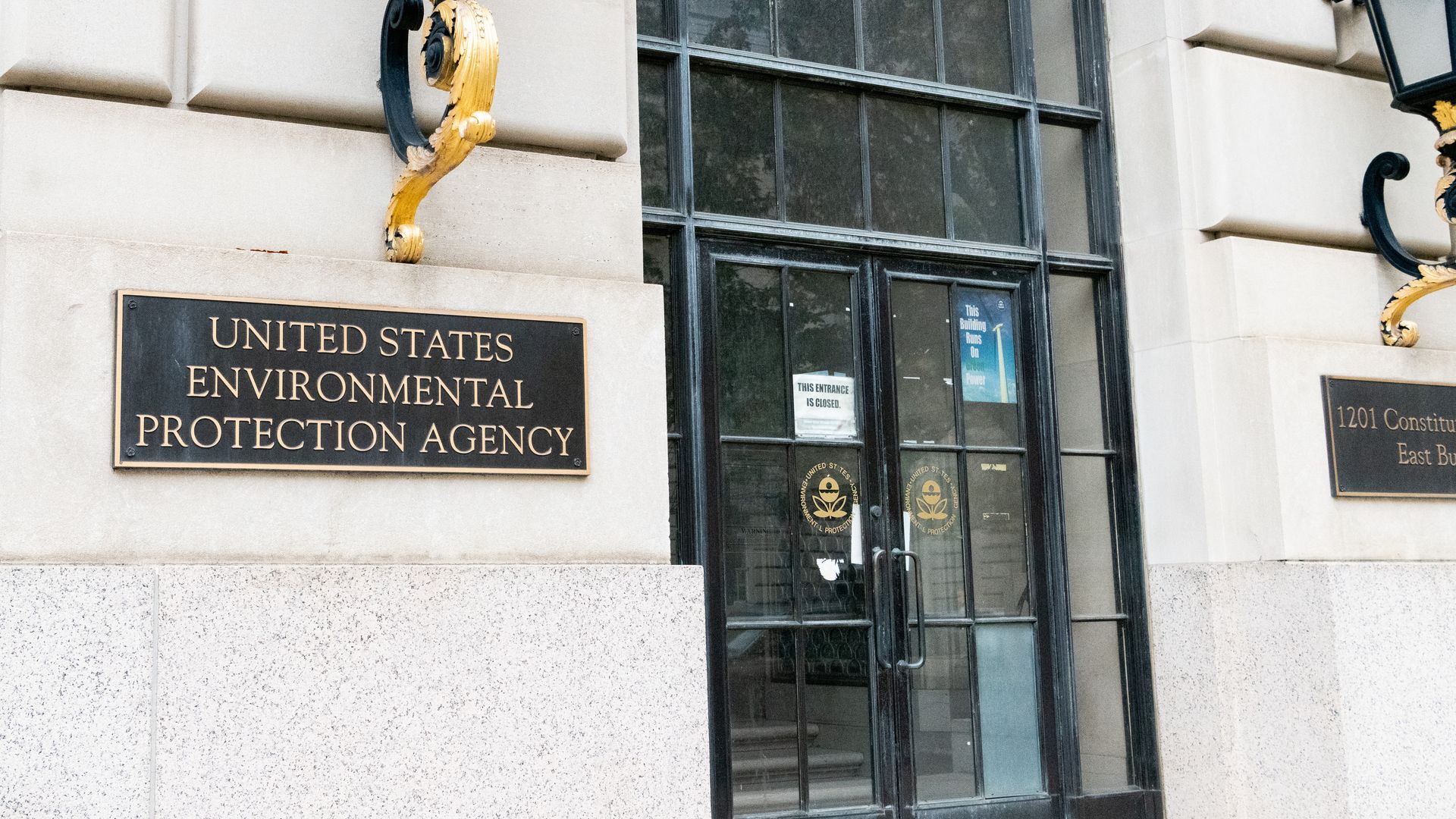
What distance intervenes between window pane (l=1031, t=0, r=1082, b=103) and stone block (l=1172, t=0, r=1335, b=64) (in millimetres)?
567

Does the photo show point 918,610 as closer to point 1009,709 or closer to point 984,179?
point 1009,709

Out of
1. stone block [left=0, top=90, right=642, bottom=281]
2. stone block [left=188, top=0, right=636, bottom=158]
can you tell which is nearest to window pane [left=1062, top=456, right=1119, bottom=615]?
stone block [left=0, top=90, right=642, bottom=281]

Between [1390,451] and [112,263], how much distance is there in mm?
5385

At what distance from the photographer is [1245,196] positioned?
6461 millimetres

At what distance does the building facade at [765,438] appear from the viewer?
4.02 m

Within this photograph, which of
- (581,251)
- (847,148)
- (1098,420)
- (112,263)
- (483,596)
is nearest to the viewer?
(112,263)

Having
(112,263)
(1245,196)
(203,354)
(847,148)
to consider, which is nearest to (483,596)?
(203,354)

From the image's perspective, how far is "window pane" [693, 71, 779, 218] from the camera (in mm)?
5867

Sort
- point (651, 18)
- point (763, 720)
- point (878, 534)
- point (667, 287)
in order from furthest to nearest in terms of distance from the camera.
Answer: point (878, 534)
point (651, 18)
point (667, 287)
point (763, 720)

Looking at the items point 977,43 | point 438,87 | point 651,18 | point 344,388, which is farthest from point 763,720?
point 977,43

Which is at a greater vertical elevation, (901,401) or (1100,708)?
(901,401)

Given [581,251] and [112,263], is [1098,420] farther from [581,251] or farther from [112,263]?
[112,263]

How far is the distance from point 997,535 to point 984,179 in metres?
1.65

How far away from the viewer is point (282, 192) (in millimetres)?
4410
